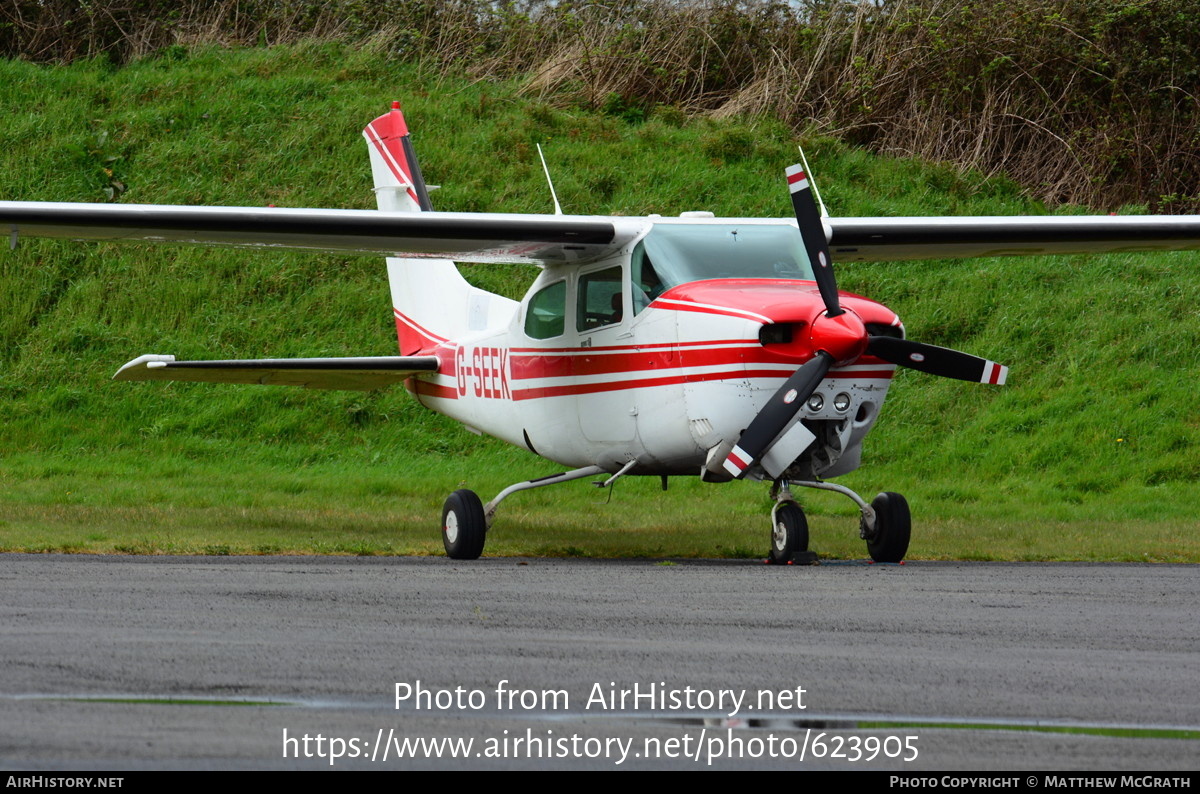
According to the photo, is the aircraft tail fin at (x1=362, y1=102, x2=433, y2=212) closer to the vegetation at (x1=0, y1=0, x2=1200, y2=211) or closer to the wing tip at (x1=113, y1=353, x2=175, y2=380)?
the wing tip at (x1=113, y1=353, x2=175, y2=380)

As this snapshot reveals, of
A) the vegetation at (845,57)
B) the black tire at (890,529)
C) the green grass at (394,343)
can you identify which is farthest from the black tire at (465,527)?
the vegetation at (845,57)

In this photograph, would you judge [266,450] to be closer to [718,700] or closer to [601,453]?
[601,453]

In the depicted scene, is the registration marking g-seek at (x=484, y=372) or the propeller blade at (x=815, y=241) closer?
the propeller blade at (x=815, y=241)

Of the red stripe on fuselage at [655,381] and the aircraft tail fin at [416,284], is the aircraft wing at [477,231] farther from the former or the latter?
the aircraft tail fin at [416,284]

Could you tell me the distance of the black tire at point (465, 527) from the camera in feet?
38.8

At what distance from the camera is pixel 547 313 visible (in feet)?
42.3

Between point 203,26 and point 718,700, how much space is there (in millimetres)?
26889

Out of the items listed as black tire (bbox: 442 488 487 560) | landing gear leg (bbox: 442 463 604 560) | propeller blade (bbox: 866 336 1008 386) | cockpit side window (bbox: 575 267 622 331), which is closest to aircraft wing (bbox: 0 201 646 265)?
cockpit side window (bbox: 575 267 622 331)

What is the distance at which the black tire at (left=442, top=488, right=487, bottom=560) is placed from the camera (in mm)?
11828

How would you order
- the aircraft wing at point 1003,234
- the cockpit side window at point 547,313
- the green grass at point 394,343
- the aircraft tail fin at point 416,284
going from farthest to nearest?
1. the aircraft tail fin at point 416,284
2. the green grass at point 394,343
3. the aircraft wing at point 1003,234
4. the cockpit side window at point 547,313

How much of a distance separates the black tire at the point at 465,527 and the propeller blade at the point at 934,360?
340cm

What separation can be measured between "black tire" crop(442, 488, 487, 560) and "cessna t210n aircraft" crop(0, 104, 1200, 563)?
0.02 meters

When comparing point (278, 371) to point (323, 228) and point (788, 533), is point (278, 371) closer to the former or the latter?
point (323, 228)
